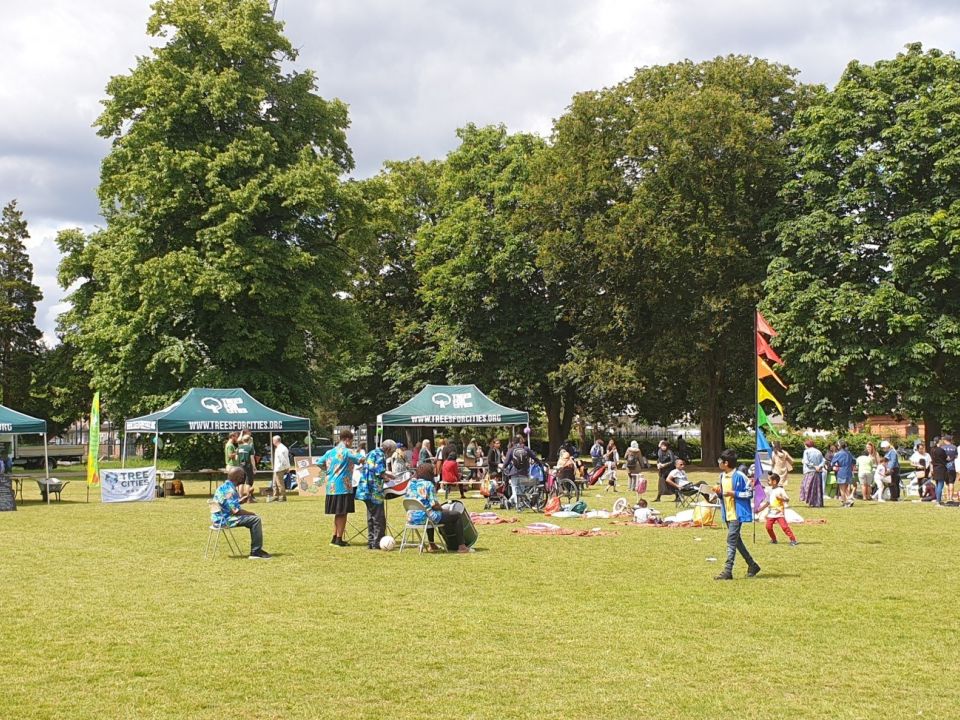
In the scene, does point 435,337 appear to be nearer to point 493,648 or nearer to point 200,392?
point 200,392

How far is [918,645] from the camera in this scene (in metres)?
8.75

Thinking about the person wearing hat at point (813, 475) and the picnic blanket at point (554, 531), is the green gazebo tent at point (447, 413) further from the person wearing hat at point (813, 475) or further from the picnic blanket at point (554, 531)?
the picnic blanket at point (554, 531)

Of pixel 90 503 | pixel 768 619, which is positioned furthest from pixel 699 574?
pixel 90 503

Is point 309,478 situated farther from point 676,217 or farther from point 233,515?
point 676,217

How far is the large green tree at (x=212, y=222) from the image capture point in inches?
1438

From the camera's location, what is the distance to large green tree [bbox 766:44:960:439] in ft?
115

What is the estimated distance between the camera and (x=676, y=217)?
131ft

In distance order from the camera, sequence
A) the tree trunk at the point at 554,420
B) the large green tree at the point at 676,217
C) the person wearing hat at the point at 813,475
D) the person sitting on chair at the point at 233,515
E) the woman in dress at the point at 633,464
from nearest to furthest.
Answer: the person sitting on chair at the point at 233,515 → the person wearing hat at the point at 813,475 → the woman in dress at the point at 633,464 → the large green tree at the point at 676,217 → the tree trunk at the point at 554,420

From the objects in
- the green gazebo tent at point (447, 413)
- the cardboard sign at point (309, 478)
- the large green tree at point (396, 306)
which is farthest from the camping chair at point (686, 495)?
the large green tree at point (396, 306)

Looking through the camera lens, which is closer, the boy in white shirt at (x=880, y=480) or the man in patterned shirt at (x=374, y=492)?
the man in patterned shirt at (x=374, y=492)

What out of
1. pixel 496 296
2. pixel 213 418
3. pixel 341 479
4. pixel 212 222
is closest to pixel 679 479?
pixel 341 479

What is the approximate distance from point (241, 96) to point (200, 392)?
13317 mm

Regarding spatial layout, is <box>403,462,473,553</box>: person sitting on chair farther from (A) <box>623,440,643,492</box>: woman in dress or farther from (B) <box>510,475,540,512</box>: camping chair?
(A) <box>623,440,643,492</box>: woman in dress

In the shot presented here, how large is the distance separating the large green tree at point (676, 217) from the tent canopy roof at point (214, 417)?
15798 millimetres
